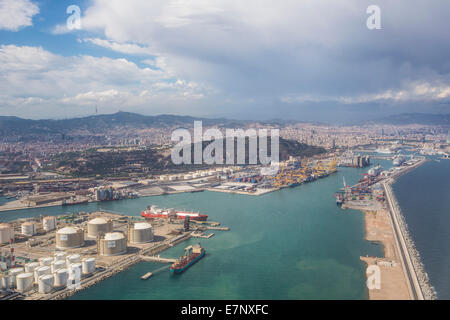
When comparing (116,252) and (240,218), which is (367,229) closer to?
(240,218)

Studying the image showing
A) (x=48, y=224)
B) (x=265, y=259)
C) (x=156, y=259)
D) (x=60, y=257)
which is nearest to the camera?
(x=60, y=257)

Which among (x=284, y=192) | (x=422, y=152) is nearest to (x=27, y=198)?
(x=284, y=192)

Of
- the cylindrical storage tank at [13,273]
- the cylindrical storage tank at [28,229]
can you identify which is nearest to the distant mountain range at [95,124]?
the cylindrical storage tank at [28,229]

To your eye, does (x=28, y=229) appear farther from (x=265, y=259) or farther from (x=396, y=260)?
(x=396, y=260)

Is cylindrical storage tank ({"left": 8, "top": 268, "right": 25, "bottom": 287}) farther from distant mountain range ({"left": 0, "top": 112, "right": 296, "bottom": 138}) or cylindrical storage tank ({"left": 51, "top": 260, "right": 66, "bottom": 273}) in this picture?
distant mountain range ({"left": 0, "top": 112, "right": 296, "bottom": 138})

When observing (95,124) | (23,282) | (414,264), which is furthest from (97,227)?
(95,124)

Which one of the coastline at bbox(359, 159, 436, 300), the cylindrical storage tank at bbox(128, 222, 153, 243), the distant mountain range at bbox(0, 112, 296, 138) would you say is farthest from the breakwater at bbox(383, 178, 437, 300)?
the distant mountain range at bbox(0, 112, 296, 138)

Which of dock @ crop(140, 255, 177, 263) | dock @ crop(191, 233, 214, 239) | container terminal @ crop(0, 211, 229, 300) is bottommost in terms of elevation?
dock @ crop(140, 255, 177, 263)
